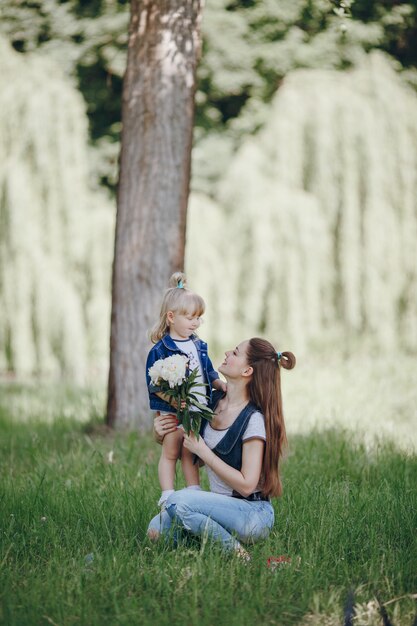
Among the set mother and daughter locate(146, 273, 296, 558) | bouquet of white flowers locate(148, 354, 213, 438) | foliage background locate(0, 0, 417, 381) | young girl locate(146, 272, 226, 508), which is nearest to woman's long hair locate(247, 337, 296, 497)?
mother and daughter locate(146, 273, 296, 558)

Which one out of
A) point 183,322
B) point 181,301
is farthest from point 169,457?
point 181,301

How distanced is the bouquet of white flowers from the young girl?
28cm

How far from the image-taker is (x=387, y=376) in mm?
8695

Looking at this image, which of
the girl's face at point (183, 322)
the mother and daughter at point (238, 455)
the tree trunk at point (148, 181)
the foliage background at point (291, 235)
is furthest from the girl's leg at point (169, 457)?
the foliage background at point (291, 235)

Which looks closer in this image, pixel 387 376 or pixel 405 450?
pixel 405 450

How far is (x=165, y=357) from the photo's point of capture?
3881 mm

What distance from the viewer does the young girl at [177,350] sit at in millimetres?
3828

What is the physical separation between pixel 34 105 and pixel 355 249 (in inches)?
154

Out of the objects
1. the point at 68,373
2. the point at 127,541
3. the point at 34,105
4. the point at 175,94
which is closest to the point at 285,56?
the point at 34,105

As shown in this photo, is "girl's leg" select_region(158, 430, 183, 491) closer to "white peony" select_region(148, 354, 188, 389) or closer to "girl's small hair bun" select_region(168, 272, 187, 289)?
"white peony" select_region(148, 354, 188, 389)

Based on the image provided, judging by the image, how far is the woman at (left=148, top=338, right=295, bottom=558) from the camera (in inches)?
134

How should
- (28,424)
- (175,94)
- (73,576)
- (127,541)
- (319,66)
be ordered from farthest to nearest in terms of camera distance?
(319,66)
(28,424)
(175,94)
(127,541)
(73,576)

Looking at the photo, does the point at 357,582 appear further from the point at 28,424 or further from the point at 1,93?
the point at 1,93

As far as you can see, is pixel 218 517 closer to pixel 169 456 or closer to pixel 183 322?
pixel 169 456
